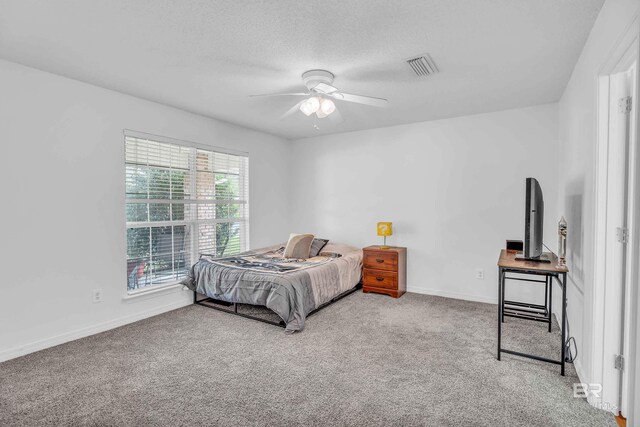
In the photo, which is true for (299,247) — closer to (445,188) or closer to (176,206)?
(176,206)

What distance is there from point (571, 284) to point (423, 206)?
2159mm

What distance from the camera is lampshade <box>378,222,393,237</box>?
470 cm

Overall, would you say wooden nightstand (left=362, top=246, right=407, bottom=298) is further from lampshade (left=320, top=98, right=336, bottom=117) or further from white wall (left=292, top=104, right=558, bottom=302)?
lampshade (left=320, top=98, right=336, bottom=117)

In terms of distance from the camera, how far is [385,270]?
455 cm

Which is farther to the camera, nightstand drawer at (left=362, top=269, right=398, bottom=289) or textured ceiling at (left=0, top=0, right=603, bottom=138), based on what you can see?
nightstand drawer at (left=362, top=269, right=398, bottom=289)

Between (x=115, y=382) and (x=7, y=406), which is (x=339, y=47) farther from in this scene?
(x=7, y=406)

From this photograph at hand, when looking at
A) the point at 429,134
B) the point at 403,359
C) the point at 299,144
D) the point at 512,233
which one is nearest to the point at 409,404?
the point at 403,359

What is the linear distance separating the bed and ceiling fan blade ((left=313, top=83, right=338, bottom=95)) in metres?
1.89

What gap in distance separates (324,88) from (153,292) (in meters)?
2.99

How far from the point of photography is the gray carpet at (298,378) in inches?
78.7

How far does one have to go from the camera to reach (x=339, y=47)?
2465mm

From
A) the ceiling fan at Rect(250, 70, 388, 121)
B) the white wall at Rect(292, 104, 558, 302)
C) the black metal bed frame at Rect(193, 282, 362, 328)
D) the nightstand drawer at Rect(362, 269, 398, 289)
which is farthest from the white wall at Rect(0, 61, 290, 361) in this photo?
the white wall at Rect(292, 104, 558, 302)

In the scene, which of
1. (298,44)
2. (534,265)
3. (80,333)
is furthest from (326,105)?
(80,333)

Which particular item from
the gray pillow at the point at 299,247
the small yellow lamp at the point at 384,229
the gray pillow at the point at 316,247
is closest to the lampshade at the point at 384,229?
the small yellow lamp at the point at 384,229
